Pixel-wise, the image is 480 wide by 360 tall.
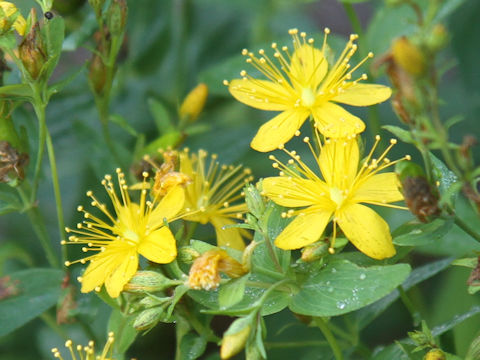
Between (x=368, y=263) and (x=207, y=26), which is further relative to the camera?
(x=207, y=26)

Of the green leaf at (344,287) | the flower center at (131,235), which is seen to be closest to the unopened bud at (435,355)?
the green leaf at (344,287)

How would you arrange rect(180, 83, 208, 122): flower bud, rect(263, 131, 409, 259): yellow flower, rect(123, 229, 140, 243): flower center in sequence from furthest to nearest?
rect(180, 83, 208, 122): flower bud → rect(123, 229, 140, 243): flower center → rect(263, 131, 409, 259): yellow flower

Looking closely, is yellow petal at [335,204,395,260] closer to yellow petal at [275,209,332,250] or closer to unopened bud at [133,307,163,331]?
yellow petal at [275,209,332,250]

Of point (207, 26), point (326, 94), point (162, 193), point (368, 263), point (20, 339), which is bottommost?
point (20, 339)

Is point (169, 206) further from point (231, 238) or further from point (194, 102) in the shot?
point (194, 102)

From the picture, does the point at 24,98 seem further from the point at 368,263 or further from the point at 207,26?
the point at 207,26

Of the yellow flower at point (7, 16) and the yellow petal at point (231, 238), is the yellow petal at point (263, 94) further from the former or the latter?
the yellow flower at point (7, 16)

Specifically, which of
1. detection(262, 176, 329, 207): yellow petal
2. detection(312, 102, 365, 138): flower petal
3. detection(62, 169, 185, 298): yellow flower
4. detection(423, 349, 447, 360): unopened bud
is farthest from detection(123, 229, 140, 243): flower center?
detection(423, 349, 447, 360): unopened bud

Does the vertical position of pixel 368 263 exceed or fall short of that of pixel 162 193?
it falls short

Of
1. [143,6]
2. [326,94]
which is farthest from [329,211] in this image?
[143,6]

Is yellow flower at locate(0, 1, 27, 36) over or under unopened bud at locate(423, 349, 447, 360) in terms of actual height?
over
